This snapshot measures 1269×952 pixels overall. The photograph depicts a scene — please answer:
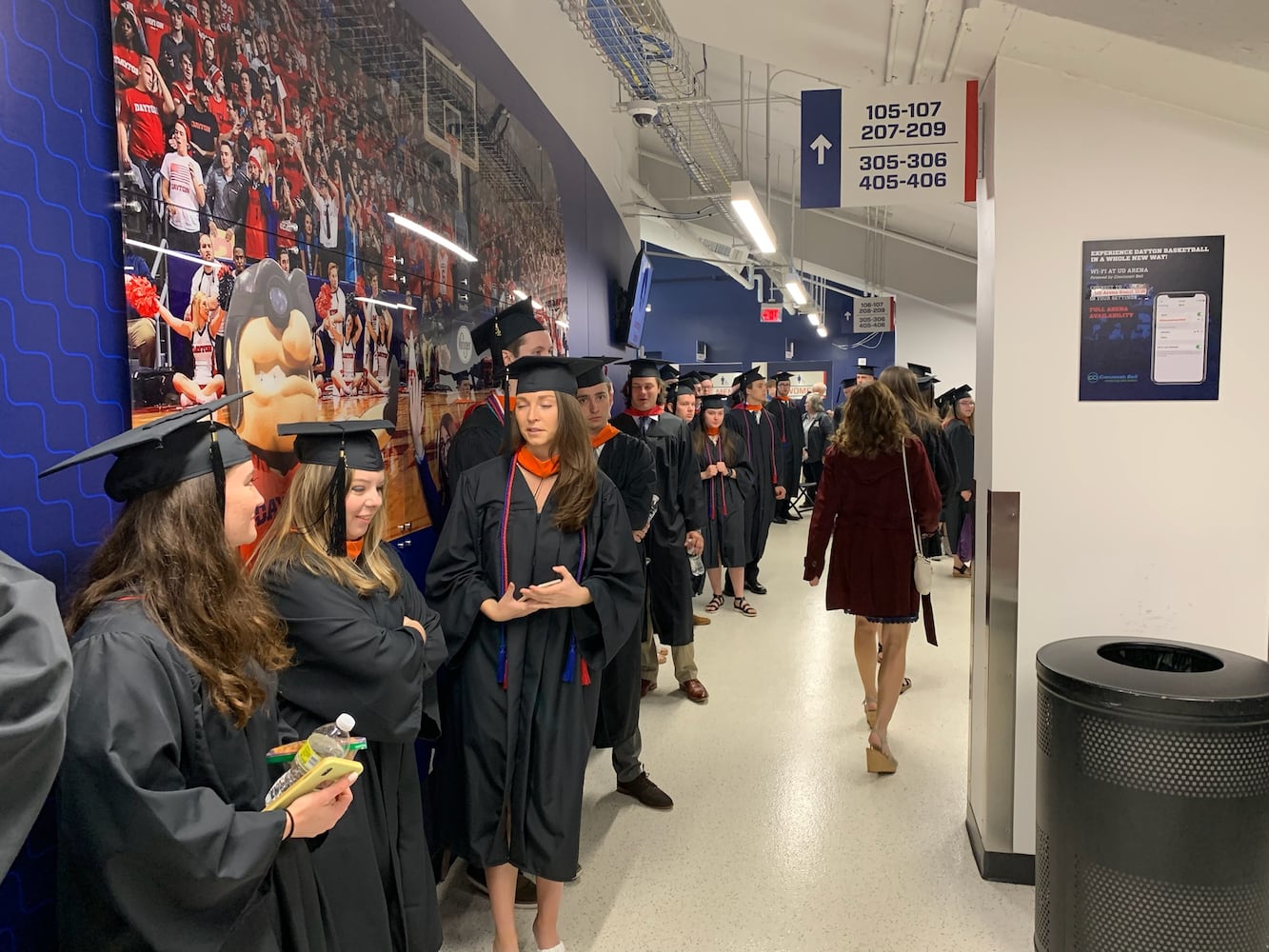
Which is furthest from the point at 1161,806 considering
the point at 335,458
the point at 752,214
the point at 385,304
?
the point at 752,214

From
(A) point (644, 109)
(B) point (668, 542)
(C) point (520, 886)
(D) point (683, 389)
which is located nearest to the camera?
(C) point (520, 886)

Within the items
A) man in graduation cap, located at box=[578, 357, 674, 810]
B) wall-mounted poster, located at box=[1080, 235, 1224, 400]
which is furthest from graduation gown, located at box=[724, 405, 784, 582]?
wall-mounted poster, located at box=[1080, 235, 1224, 400]

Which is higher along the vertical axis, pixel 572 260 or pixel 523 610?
pixel 572 260

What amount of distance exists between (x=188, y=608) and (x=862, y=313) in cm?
1401

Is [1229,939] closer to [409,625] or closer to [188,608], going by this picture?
[409,625]

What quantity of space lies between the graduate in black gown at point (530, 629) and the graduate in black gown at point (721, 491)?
3773mm

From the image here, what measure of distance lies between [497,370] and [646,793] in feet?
6.09

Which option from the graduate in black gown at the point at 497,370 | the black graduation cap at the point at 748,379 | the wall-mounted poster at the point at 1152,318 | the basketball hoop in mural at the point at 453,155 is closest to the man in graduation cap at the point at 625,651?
the graduate in black gown at the point at 497,370

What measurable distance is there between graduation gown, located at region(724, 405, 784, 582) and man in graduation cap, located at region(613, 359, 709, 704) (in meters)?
2.23

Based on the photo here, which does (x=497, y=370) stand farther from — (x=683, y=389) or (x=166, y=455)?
(x=683, y=389)

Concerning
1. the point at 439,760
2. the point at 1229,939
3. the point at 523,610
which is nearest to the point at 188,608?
the point at 523,610

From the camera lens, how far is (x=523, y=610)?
2293mm

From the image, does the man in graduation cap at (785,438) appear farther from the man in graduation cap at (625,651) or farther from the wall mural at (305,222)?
the wall mural at (305,222)

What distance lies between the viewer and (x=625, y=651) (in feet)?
10.8
